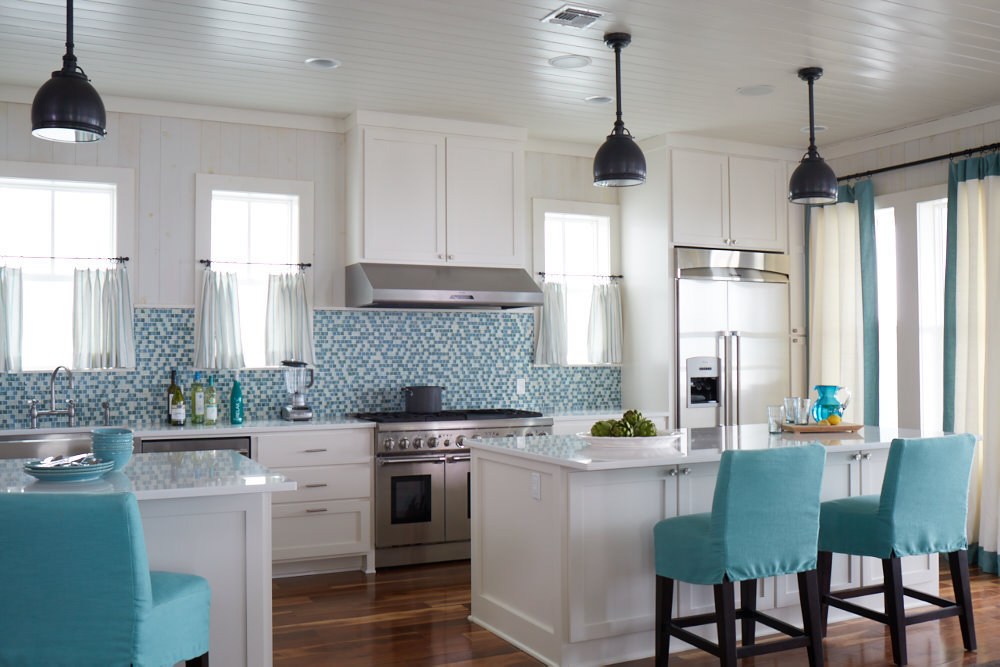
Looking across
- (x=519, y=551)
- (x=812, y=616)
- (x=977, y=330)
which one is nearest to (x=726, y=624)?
(x=812, y=616)

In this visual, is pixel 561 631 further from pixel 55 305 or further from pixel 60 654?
pixel 55 305

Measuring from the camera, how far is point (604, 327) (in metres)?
6.49

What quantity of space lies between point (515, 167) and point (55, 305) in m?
2.91

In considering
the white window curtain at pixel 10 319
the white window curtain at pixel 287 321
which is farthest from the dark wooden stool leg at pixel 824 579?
the white window curtain at pixel 10 319

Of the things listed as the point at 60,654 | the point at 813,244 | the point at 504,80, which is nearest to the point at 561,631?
the point at 60,654

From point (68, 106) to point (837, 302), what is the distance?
5.08 metres

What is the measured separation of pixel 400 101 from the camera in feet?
17.5

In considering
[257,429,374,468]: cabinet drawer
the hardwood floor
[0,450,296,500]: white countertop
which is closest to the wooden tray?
the hardwood floor

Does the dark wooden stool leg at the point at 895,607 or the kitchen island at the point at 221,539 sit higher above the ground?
the kitchen island at the point at 221,539

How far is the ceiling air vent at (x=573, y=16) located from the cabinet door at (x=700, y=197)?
222cm

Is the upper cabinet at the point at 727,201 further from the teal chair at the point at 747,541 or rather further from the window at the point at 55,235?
the window at the point at 55,235

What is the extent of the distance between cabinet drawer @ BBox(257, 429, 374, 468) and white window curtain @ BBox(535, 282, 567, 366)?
158cm

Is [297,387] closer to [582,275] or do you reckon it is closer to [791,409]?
[582,275]

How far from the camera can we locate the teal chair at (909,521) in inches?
141
